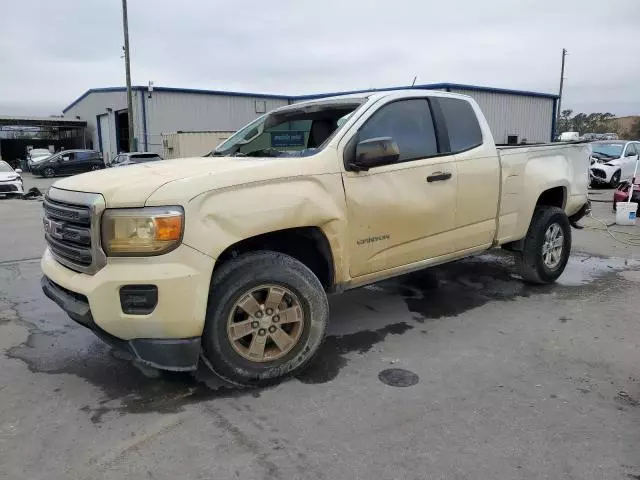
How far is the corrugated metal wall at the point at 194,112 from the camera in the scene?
35250 mm

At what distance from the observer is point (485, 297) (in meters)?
5.57

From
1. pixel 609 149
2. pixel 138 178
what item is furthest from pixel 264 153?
pixel 609 149

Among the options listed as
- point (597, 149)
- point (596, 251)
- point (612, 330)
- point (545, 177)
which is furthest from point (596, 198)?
point (612, 330)

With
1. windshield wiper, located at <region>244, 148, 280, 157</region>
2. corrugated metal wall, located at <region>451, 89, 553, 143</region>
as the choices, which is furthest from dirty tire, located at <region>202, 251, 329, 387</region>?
corrugated metal wall, located at <region>451, 89, 553, 143</region>

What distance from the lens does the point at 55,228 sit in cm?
357

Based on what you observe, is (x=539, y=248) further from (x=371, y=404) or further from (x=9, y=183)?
(x=9, y=183)

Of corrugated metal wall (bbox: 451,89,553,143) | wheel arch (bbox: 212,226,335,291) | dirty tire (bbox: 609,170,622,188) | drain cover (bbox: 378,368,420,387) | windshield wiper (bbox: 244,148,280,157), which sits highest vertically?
corrugated metal wall (bbox: 451,89,553,143)

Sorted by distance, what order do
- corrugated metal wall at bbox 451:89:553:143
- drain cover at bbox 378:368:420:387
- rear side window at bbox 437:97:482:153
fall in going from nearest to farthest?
1. drain cover at bbox 378:368:420:387
2. rear side window at bbox 437:97:482:153
3. corrugated metal wall at bbox 451:89:553:143

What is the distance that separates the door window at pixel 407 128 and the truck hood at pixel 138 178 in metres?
1.02

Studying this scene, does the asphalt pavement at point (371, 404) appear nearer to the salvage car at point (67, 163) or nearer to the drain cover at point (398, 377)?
the drain cover at point (398, 377)

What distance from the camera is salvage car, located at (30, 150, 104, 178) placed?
3219cm

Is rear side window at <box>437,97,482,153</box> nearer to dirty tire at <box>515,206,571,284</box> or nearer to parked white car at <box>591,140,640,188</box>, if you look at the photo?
dirty tire at <box>515,206,571,284</box>

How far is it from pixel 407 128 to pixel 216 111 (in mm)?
35226

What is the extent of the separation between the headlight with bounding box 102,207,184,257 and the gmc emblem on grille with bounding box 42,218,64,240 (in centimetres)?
56
